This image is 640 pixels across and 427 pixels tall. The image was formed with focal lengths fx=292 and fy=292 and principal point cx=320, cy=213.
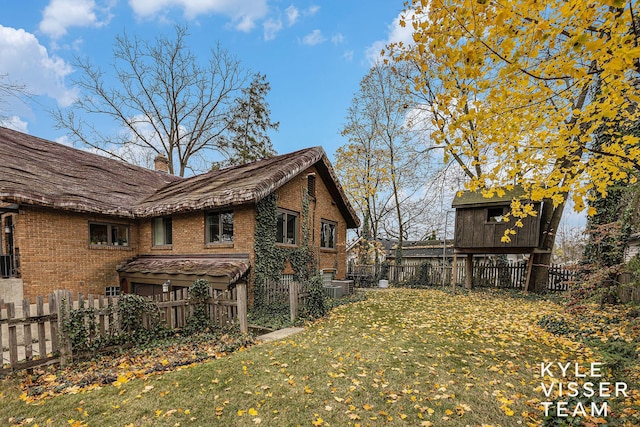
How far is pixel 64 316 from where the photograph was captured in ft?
19.5

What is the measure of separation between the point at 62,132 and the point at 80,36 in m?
12.1

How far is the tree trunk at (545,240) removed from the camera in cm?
1498

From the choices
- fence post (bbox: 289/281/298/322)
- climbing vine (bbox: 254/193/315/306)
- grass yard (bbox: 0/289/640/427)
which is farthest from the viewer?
climbing vine (bbox: 254/193/315/306)

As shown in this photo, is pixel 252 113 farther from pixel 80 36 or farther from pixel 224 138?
pixel 80 36

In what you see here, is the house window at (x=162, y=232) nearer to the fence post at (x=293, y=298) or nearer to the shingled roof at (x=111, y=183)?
the shingled roof at (x=111, y=183)

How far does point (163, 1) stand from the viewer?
1284cm

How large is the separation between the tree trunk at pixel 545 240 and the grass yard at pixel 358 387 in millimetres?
8397

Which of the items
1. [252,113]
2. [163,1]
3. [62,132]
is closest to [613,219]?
[163,1]

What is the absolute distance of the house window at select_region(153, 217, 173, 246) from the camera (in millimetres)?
13291

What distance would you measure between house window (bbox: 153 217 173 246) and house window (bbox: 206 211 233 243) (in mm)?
2489

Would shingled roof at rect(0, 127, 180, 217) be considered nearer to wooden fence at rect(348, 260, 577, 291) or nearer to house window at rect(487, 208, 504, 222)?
wooden fence at rect(348, 260, 577, 291)

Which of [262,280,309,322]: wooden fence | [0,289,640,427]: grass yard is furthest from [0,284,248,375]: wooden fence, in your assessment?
[262,280,309,322]: wooden fence

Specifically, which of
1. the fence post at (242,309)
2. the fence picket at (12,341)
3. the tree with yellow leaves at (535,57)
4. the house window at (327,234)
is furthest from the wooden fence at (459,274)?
the fence picket at (12,341)

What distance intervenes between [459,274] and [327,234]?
400 inches
